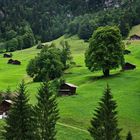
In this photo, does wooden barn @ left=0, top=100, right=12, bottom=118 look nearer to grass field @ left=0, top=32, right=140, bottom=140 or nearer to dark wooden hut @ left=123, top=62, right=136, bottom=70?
grass field @ left=0, top=32, right=140, bottom=140

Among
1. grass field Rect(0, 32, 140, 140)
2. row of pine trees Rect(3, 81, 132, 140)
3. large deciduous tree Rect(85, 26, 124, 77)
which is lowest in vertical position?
grass field Rect(0, 32, 140, 140)

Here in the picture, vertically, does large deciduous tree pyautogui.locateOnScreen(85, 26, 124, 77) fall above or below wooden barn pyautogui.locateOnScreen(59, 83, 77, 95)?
above

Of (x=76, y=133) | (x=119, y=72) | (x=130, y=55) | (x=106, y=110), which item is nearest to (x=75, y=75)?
(x=119, y=72)

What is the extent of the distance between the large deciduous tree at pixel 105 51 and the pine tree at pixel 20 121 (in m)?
58.3

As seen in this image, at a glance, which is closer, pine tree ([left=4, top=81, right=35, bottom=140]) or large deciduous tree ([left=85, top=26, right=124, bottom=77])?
pine tree ([left=4, top=81, right=35, bottom=140])

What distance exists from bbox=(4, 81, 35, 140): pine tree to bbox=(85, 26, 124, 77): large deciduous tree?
58.3 metres

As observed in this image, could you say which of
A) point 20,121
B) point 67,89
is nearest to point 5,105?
point 67,89

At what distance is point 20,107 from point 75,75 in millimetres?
71244

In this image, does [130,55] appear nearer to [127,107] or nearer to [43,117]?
[127,107]

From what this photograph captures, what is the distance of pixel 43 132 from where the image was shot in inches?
2003

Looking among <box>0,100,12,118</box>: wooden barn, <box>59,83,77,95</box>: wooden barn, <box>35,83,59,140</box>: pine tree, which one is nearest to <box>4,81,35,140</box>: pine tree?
<box>35,83,59,140</box>: pine tree

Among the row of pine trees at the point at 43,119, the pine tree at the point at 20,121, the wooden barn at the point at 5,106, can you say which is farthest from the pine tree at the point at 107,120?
the wooden barn at the point at 5,106

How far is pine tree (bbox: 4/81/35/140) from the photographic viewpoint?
47.3 metres

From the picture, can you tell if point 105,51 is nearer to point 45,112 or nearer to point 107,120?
point 107,120
